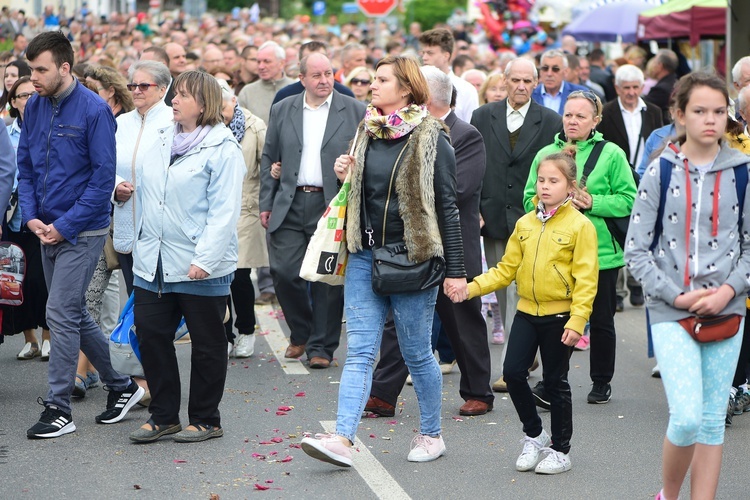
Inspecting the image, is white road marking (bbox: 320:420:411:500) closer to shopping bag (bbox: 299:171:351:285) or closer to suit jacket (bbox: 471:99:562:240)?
shopping bag (bbox: 299:171:351:285)

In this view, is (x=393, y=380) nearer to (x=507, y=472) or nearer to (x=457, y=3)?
(x=507, y=472)

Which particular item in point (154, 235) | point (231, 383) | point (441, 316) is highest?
point (154, 235)

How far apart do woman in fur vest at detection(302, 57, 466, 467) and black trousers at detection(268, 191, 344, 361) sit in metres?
2.82

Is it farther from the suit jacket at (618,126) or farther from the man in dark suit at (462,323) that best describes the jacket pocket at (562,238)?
the suit jacket at (618,126)

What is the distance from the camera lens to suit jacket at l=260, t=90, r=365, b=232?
9070mm

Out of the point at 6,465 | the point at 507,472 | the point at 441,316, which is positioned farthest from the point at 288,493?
the point at 441,316

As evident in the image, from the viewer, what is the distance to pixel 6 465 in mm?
6297

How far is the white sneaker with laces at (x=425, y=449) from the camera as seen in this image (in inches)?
251

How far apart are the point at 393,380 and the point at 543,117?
7.91ft

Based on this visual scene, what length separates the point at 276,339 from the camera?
33.3ft

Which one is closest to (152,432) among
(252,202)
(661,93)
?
(252,202)

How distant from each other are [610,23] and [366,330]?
19.0 metres

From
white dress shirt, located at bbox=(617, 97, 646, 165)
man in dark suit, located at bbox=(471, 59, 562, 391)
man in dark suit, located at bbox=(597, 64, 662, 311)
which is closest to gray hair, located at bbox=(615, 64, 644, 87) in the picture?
man in dark suit, located at bbox=(597, 64, 662, 311)

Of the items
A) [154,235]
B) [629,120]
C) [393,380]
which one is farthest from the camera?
[629,120]
